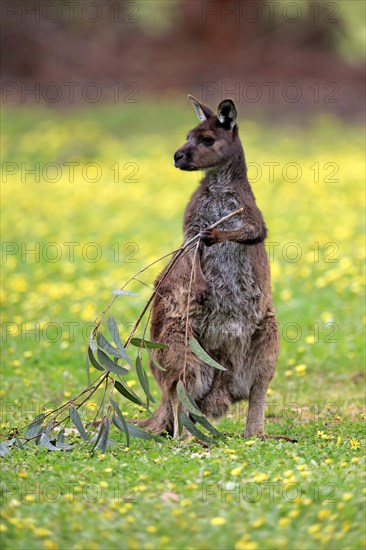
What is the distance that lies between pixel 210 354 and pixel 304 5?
2146cm

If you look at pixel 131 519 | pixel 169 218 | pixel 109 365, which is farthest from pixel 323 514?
pixel 169 218

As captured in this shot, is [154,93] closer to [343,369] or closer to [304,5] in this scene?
[304,5]

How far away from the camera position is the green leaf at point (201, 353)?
232 inches

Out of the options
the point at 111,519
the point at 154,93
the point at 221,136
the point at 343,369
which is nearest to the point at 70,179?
the point at 154,93

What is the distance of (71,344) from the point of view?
30.8 feet

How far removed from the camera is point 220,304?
20.6 ft

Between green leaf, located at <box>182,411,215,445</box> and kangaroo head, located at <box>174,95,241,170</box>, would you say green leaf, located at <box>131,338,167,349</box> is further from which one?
kangaroo head, located at <box>174,95,241,170</box>

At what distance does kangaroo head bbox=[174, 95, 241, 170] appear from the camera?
6.36 metres

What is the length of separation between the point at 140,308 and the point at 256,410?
419 centimetres

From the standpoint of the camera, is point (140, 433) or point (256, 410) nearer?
point (140, 433)

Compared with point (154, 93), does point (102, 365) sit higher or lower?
lower

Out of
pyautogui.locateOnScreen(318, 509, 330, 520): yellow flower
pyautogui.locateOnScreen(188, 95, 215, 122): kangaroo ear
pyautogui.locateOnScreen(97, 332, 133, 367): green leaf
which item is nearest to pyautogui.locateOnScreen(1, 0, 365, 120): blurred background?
pyautogui.locateOnScreen(188, 95, 215, 122): kangaroo ear

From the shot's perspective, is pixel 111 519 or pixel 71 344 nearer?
pixel 111 519

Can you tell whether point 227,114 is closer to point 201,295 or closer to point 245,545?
point 201,295
